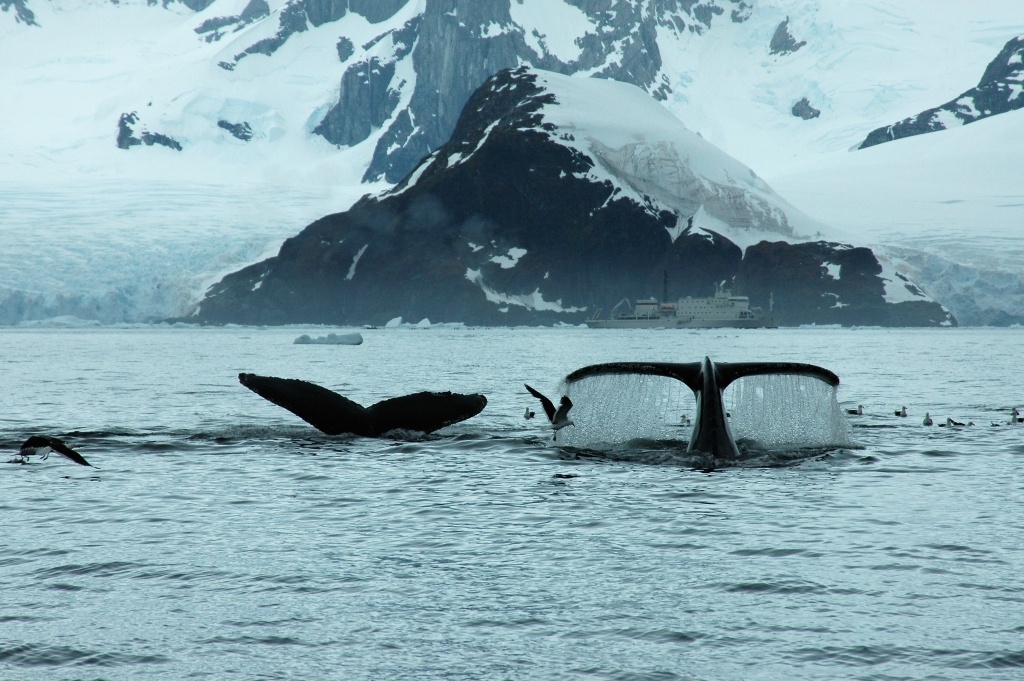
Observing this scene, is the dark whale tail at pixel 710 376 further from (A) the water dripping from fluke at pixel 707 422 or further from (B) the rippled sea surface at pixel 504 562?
(B) the rippled sea surface at pixel 504 562

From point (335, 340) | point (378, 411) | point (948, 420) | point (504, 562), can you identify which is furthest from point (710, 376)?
point (335, 340)

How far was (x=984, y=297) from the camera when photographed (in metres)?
173

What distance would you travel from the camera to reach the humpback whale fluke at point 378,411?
19875 millimetres

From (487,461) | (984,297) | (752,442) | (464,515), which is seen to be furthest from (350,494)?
(984,297)

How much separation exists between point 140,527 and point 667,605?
6847 millimetres

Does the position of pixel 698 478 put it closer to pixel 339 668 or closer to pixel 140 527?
pixel 140 527

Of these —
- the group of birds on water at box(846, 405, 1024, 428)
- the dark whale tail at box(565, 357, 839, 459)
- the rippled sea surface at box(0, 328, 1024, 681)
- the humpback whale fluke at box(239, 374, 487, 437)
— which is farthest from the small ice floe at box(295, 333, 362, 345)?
the dark whale tail at box(565, 357, 839, 459)

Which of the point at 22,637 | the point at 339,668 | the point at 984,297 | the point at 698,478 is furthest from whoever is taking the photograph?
the point at 984,297

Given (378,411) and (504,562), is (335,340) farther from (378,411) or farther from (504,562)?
(504,562)

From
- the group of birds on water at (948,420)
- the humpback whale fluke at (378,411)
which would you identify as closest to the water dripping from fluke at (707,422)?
the group of birds on water at (948,420)

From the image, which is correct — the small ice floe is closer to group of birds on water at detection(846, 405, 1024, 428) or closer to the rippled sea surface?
group of birds on water at detection(846, 405, 1024, 428)

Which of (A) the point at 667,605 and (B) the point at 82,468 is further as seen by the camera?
(B) the point at 82,468

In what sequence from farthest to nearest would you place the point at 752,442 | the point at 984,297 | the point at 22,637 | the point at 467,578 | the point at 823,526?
the point at 984,297
the point at 752,442
the point at 823,526
the point at 467,578
the point at 22,637

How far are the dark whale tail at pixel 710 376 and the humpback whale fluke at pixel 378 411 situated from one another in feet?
12.7
